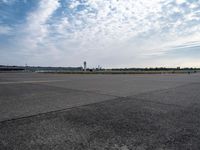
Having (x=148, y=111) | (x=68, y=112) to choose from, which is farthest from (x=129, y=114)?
(x=68, y=112)

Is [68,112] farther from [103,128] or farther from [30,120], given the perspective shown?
[103,128]

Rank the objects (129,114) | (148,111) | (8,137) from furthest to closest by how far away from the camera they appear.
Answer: (148,111)
(129,114)
(8,137)

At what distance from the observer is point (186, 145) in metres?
2.82

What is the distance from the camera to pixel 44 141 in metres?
2.95

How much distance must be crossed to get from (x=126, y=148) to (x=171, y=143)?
0.86 m

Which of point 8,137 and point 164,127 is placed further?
point 164,127

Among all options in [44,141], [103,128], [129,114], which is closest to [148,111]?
[129,114]

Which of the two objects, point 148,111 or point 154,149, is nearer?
point 154,149

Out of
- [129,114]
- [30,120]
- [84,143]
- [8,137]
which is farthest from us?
[129,114]

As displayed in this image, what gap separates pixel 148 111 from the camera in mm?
5156

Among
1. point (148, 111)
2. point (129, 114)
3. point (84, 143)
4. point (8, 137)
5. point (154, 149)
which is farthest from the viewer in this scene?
point (148, 111)

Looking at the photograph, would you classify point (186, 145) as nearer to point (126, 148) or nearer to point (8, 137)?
point (126, 148)

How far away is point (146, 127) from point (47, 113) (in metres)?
2.85

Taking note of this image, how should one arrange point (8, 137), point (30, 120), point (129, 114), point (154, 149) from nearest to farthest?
point (154, 149) → point (8, 137) → point (30, 120) → point (129, 114)
